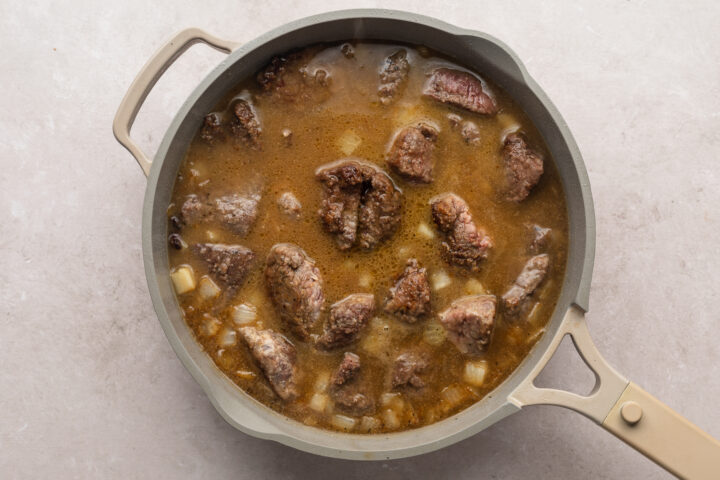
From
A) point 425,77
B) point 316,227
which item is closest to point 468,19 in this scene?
point 425,77

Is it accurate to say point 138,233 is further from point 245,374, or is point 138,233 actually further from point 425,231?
point 425,231

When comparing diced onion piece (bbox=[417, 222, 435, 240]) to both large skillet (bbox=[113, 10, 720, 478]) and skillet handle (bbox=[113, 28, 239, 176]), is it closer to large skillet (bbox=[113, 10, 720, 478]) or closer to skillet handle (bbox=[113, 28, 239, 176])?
large skillet (bbox=[113, 10, 720, 478])

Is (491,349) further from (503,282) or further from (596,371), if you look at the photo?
(596,371)


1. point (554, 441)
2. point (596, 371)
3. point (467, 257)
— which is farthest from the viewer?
point (554, 441)

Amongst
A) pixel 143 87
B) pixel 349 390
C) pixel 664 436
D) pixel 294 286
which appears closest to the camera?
pixel 664 436

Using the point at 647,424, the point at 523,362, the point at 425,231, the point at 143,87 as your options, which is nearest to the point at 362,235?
the point at 425,231

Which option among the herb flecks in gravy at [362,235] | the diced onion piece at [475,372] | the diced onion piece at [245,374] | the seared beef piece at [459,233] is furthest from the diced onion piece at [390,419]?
the seared beef piece at [459,233]

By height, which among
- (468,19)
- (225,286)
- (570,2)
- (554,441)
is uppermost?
(570,2)
